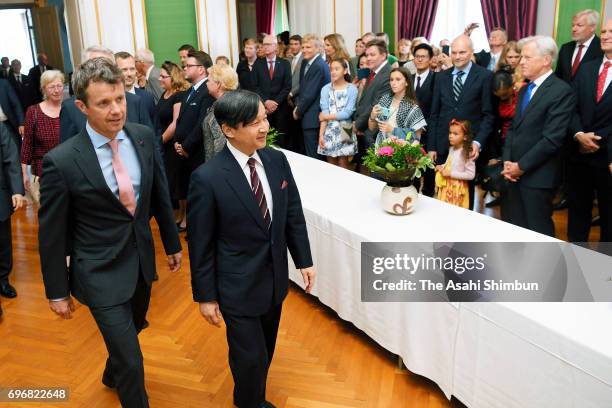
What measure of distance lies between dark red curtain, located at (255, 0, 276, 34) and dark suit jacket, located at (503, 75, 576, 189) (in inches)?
378

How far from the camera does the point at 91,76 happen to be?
6.54ft

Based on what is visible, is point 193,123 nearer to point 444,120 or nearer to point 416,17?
point 444,120

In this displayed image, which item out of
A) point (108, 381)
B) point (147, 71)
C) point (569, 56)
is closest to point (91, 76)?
point (108, 381)

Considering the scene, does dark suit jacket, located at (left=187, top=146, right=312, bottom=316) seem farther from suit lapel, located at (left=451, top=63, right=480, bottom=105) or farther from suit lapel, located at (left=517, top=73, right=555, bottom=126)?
suit lapel, located at (left=451, top=63, right=480, bottom=105)

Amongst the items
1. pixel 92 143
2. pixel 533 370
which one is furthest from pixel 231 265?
pixel 533 370

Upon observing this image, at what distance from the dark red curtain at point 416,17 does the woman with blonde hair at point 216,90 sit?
19.6 ft

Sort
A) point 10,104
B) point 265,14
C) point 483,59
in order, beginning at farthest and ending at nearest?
point 265,14, point 483,59, point 10,104

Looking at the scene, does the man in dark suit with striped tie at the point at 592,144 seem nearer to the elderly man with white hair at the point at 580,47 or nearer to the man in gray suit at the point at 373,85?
the elderly man with white hair at the point at 580,47

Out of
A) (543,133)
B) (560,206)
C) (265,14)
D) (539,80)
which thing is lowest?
(560,206)

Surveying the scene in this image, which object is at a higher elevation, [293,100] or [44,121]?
[44,121]

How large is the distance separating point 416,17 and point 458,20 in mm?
826

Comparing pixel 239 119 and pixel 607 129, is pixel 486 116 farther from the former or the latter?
pixel 239 119

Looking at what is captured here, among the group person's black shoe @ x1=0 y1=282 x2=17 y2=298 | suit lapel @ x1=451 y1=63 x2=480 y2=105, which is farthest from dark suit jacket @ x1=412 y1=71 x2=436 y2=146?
person's black shoe @ x1=0 y1=282 x2=17 y2=298

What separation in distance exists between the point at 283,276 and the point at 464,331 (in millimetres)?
799
